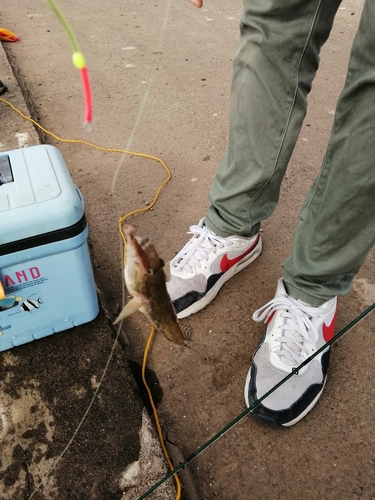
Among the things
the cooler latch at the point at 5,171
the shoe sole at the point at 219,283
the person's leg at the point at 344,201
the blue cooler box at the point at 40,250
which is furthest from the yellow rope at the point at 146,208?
the person's leg at the point at 344,201

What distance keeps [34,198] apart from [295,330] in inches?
42.9

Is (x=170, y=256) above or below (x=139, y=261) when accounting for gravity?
below

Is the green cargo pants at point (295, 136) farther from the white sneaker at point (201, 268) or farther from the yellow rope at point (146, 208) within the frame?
the yellow rope at point (146, 208)

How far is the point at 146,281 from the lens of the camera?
88 cm

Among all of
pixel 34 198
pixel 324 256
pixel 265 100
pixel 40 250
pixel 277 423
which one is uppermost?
pixel 265 100

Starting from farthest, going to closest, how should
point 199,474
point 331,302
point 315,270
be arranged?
point 331,302
point 315,270
point 199,474

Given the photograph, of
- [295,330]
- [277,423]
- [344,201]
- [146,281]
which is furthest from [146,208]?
[146,281]

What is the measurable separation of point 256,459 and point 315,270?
70 cm

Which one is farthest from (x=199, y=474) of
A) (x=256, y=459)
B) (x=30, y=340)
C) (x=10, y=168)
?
(x=10, y=168)

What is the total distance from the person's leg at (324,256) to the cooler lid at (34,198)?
2.80ft

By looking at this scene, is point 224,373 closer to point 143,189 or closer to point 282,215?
point 282,215

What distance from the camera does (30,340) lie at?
1.71 metres

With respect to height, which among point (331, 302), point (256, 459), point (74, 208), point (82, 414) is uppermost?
point (74, 208)

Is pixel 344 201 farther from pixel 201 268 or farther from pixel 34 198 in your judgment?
pixel 34 198
